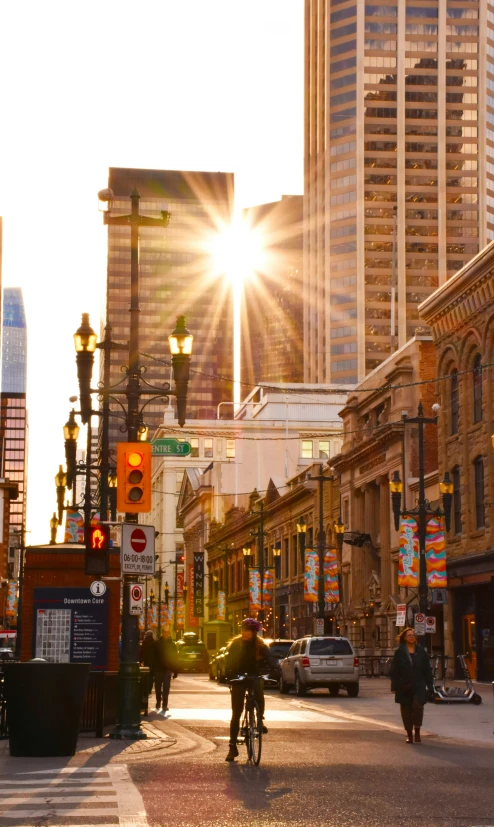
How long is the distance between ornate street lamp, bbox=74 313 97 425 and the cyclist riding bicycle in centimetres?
549

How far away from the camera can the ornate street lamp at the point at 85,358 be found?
2070 centimetres

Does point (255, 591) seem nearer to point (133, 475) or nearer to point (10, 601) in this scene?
point (10, 601)

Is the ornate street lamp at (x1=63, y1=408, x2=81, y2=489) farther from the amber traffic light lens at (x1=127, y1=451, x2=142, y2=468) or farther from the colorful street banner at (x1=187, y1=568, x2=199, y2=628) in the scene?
the colorful street banner at (x1=187, y1=568, x2=199, y2=628)

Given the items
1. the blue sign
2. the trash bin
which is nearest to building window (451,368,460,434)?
the blue sign

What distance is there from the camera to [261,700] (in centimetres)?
1664

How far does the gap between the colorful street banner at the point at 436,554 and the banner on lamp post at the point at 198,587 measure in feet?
238

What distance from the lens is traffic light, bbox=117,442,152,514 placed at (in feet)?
64.1

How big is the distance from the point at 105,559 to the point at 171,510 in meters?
149

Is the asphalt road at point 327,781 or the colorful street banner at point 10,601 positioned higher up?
the colorful street banner at point 10,601

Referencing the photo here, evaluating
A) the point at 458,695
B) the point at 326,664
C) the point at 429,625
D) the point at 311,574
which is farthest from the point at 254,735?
the point at 311,574

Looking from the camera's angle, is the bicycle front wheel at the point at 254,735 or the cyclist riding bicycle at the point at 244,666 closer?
the bicycle front wheel at the point at 254,735

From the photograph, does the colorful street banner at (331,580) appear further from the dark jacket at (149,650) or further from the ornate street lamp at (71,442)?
the dark jacket at (149,650)

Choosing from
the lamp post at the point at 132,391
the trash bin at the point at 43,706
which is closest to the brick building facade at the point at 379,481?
the lamp post at the point at 132,391

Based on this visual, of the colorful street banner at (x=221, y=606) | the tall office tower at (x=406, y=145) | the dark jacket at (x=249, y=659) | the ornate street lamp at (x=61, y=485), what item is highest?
the tall office tower at (x=406, y=145)
